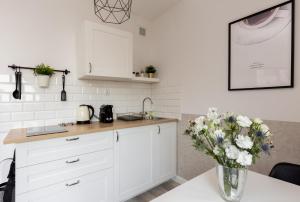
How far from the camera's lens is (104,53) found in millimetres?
2061

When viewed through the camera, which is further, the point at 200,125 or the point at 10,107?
the point at 10,107

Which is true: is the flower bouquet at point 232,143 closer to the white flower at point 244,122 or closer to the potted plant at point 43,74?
the white flower at point 244,122

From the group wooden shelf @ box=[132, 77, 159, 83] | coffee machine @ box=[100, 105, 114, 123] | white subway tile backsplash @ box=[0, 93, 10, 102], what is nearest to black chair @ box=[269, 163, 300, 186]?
coffee machine @ box=[100, 105, 114, 123]

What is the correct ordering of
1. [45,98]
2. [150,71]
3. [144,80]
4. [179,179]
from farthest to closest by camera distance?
[150,71] → [144,80] → [179,179] → [45,98]

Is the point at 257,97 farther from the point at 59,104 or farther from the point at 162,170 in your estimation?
the point at 59,104

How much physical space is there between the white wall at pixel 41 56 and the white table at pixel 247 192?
1.69 m

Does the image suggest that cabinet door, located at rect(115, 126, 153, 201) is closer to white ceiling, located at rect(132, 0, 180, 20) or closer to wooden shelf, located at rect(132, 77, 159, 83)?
wooden shelf, located at rect(132, 77, 159, 83)

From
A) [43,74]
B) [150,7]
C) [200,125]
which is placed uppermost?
[150,7]

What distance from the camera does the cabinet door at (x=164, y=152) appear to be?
227 cm

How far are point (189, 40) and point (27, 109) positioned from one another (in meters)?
2.10

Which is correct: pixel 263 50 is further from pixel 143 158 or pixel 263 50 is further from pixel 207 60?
pixel 143 158

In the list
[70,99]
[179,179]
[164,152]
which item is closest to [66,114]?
[70,99]

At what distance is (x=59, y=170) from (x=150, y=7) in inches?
95.2

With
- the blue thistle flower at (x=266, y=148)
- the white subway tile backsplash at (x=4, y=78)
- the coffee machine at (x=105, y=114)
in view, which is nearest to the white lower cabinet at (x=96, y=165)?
the coffee machine at (x=105, y=114)
